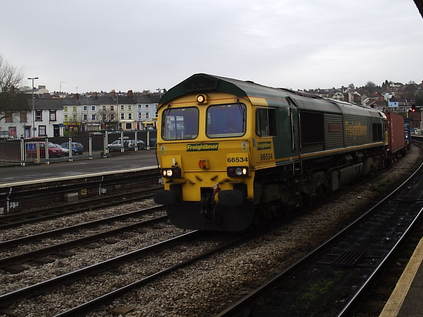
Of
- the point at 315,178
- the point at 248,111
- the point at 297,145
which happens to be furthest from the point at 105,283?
the point at 315,178

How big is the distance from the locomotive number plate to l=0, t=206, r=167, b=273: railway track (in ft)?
11.2

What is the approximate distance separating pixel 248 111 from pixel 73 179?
885cm

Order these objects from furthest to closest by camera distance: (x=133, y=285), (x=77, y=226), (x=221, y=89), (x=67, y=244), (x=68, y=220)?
(x=68, y=220), (x=77, y=226), (x=67, y=244), (x=221, y=89), (x=133, y=285)

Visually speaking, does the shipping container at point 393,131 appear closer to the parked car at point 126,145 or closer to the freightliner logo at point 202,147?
the parked car at point 126,145

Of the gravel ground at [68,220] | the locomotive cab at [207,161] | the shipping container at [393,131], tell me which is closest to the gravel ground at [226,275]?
the locomotive cab at [207,161]

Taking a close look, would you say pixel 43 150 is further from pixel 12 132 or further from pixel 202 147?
pixel 12 132

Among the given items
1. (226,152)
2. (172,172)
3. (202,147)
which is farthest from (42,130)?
(226,152)

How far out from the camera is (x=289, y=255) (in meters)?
8.58

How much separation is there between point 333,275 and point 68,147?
2766 cm

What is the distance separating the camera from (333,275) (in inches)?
290

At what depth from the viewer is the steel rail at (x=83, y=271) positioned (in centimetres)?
641

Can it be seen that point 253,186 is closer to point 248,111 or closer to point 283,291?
point 248,111

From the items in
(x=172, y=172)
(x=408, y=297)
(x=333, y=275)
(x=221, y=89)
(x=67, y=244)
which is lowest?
(x=333, y=275)

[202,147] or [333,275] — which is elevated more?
[202,147]
